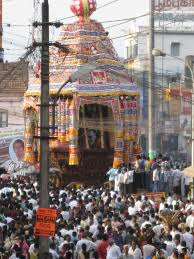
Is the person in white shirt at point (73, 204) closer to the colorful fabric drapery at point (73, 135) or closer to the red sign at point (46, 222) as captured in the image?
the red sign at point (46, 222)

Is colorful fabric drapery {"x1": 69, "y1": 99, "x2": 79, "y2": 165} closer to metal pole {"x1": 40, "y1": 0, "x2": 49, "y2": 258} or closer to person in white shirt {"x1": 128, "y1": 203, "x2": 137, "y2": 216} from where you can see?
person in white shirt {"x1": 128, "y1": 203, "x2": 137, "y2": 216}

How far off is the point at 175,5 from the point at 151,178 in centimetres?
3584

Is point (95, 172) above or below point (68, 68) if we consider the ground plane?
below

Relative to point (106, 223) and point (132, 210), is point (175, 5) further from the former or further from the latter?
point (106, 223)

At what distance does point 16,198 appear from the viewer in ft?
101

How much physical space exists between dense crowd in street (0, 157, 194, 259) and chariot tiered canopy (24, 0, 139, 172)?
4959 millimetres

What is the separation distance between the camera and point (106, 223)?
86.4 feet

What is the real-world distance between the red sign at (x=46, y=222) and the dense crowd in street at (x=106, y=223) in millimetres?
1104

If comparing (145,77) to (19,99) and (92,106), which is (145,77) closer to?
(19,99)

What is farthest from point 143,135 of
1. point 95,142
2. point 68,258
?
point 68,258

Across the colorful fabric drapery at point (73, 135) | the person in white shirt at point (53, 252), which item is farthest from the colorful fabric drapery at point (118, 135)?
the person in white shirt at point (53, 252)

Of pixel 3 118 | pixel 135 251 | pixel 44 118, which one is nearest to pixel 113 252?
pixel 135 251

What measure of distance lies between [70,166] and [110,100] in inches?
117

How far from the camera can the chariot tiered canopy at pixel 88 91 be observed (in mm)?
39500
